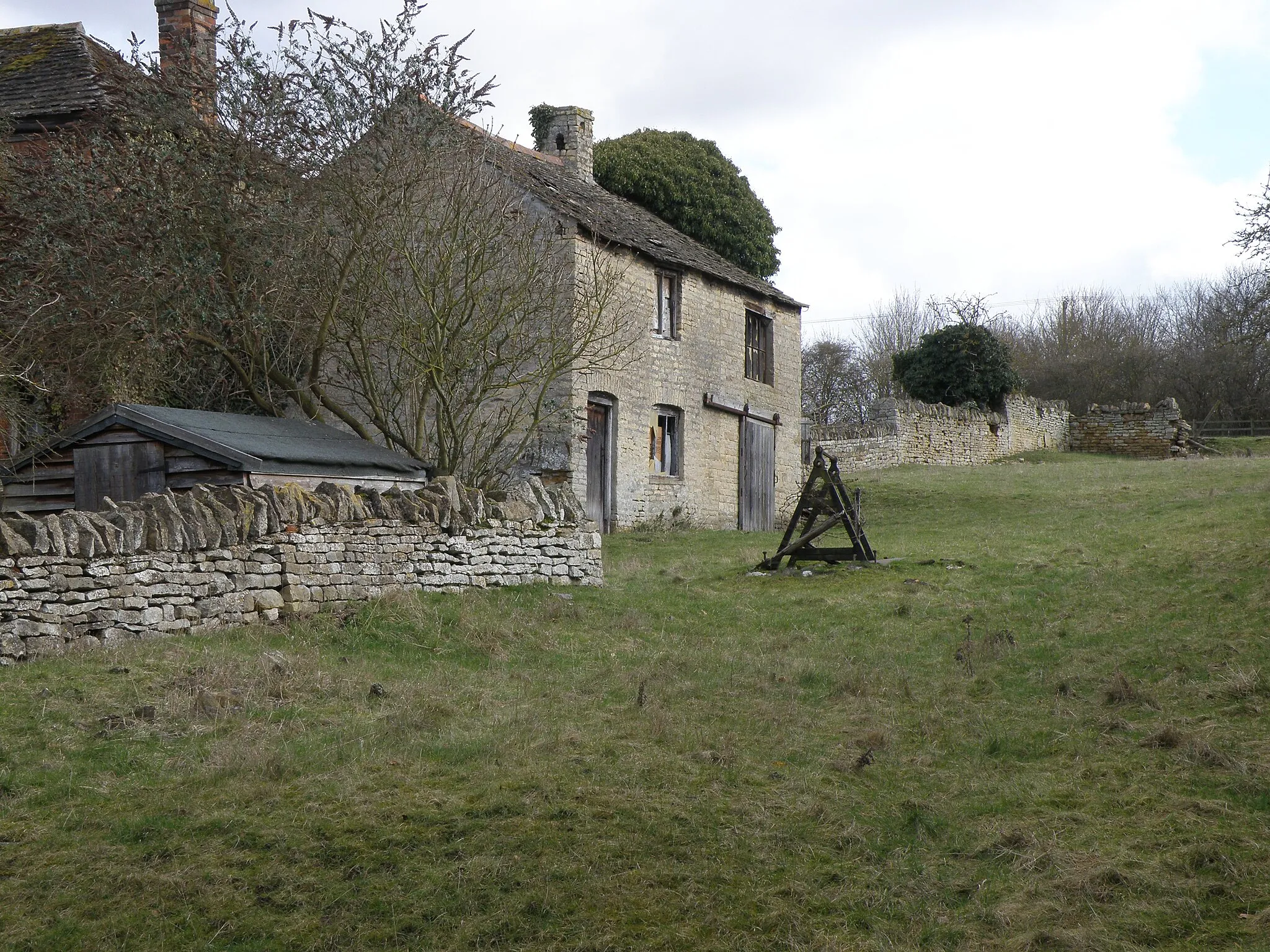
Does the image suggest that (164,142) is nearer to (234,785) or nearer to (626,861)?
(234,785)

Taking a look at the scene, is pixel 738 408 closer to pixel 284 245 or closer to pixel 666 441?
pixel 666 441

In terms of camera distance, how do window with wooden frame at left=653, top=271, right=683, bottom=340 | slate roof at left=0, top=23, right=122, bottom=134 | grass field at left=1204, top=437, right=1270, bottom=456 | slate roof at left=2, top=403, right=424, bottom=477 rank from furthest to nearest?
grass field at left=1204, top=437, right=1270, bottom=456 < window with wooden frame at left=653, top=271, right=683, bottom=340 < slate roof at left=0, top=23, right=122, bottom=134 < slate roof at left=2, top=403, right=424, bottom=477

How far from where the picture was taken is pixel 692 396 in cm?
2250

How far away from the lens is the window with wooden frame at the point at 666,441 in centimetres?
2159

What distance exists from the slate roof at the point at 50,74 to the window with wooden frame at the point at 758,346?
525 inches

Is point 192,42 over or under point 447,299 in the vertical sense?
over

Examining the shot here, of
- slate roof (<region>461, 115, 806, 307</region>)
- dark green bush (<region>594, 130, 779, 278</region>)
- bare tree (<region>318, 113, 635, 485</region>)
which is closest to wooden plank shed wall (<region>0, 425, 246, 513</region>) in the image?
bare tree (<region>318, 113, 635, 485</region>)

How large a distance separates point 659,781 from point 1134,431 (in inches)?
1412

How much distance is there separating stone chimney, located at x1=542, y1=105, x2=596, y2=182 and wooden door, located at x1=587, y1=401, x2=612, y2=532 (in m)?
7.26

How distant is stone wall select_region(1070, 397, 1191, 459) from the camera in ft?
121

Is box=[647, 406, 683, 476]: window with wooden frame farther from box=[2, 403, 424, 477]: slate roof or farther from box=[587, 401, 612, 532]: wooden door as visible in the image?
box=[2, 403, 424, 477]: slate roof

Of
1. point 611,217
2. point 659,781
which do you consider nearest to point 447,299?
point 611,217

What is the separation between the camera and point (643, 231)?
22.6 m

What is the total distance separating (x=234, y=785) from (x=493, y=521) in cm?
690
